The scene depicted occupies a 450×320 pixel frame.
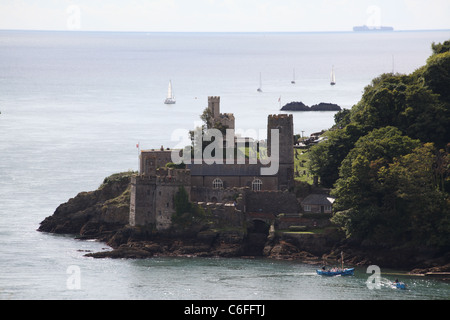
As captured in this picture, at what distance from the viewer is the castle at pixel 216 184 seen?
9775cm

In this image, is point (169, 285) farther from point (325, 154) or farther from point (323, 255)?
point (325, 154)

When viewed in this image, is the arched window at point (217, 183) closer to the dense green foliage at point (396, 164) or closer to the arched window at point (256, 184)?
the arched window at point (256, 184)

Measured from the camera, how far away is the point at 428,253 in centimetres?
8994

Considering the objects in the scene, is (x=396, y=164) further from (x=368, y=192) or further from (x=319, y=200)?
(x=319, y=200)

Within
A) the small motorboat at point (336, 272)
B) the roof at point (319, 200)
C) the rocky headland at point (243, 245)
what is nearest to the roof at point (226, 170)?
the roof at point (319, 200)

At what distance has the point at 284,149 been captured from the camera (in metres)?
103

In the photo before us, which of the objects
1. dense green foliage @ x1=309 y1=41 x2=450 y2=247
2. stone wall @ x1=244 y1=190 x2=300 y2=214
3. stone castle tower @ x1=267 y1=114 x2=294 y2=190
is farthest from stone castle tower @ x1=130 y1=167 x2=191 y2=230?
dense green foliage @ x1=309 y1=41 x2=450 y2=247

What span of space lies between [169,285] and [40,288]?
360 inches

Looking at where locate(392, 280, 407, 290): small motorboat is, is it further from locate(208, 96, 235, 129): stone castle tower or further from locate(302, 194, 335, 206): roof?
locate(208, 96, 235, 129): stone castle tower

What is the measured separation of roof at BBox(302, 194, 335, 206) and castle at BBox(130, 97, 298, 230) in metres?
1.21

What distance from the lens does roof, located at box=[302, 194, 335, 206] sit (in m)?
97.4

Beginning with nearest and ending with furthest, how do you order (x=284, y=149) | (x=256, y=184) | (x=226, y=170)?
(x=256, y=184) → (x=226, y=170) → (x=284, y=149)

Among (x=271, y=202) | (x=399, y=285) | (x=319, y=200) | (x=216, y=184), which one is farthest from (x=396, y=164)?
(x=216, y=184)

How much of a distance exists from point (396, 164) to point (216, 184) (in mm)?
16949
